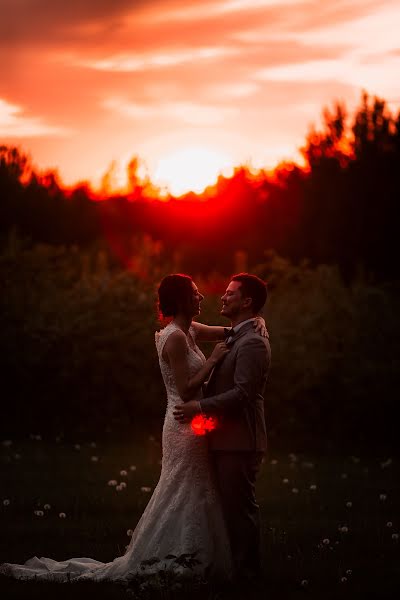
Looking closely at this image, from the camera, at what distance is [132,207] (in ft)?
213

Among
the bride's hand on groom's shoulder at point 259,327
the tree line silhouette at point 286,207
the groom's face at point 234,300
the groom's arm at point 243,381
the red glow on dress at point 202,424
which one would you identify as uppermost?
the tree line silhouette at point 286,207

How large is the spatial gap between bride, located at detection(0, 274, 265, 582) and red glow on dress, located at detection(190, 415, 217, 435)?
10 cm

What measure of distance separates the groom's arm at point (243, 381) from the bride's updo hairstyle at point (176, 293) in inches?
25.2

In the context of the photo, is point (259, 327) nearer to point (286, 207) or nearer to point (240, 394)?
point (240, 394)

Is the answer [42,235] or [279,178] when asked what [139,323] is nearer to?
[42,235]

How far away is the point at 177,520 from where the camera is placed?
7.52m

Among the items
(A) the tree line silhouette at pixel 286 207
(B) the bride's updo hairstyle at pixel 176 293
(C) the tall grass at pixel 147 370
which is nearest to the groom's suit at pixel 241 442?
(B) the bride's updo hairstyle at pixel 176 293

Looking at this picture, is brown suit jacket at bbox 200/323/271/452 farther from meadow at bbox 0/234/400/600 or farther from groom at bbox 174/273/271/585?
meadow at bbox 0/234/400/600

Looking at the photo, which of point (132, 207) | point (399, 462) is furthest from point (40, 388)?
point (132, 207)

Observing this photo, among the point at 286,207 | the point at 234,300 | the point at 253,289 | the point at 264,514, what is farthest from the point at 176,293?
the point at 286,207

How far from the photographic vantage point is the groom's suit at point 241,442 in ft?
23.6

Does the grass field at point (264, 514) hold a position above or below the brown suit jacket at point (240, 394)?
below

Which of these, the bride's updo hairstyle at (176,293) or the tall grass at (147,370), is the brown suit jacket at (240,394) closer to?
the bride's updo hairstyle at (176,293)

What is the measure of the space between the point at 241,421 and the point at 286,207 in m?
48.0
